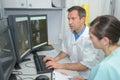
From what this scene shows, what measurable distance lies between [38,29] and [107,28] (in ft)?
3.36

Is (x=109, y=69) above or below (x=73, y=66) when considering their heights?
above

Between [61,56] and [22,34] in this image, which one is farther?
[61,56]

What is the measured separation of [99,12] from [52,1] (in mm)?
742

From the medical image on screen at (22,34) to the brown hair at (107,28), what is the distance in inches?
24.4

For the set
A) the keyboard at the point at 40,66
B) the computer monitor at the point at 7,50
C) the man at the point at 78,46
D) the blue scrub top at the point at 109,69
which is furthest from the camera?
the man at the point at 78,46

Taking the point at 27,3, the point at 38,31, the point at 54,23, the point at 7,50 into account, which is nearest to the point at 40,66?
the point at 7,50

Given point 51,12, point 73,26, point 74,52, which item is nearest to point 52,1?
point 51,12

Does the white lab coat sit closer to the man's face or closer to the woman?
the man's face

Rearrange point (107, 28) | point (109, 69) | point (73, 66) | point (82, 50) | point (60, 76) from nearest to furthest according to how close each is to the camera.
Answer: point (109, 69) < point (107, 28) < point (60, 76) < point (73, 66) < point (82, 50)

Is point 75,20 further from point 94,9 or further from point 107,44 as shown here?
point 94,9

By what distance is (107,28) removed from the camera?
1.14m

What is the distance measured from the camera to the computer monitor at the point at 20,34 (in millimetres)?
1370

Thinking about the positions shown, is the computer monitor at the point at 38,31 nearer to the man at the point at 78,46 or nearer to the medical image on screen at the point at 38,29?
the medical image on screen at the point at 38,29

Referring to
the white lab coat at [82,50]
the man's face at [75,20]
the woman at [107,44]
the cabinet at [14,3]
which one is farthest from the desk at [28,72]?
the cabinet at [14,3]
